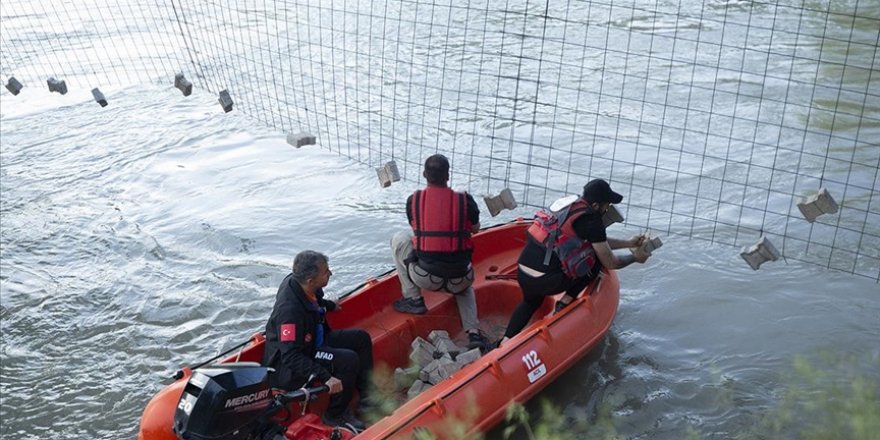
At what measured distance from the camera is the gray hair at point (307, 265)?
14.9 ft

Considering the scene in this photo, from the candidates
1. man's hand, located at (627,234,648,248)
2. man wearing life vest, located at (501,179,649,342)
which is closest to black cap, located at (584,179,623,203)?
man wearing life vest, located at (501,179,649,342)

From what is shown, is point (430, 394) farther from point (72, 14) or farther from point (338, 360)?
point (72, 14)

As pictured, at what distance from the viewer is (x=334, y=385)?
452 centimetres

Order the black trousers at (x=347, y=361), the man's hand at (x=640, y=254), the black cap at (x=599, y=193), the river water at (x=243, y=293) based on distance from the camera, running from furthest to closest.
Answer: the river water at (x=243, y=293) < the man's hand at (x=640, y=254) < the black cap at (x=599, y=193) < the black trousers at (x=347, y=361)

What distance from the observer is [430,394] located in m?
4.65

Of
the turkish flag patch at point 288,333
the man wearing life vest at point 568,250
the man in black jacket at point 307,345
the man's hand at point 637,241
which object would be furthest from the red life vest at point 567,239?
the turkish flag patch at point 288,333

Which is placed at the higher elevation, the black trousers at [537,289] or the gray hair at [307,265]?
the gray hair at [307,265]

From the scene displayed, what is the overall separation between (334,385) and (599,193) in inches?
73.5

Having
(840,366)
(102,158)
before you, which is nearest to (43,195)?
(102,158)

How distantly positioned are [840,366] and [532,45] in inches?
300

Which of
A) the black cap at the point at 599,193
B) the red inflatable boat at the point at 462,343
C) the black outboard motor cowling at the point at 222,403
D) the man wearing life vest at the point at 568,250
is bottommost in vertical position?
the red inflatable boat at the point at 462,343

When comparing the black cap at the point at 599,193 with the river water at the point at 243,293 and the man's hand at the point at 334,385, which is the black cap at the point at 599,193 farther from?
the man's hand at the point at 334,385

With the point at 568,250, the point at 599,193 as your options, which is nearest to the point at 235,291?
the point at 568,250

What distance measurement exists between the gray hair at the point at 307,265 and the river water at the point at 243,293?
1956 mm
